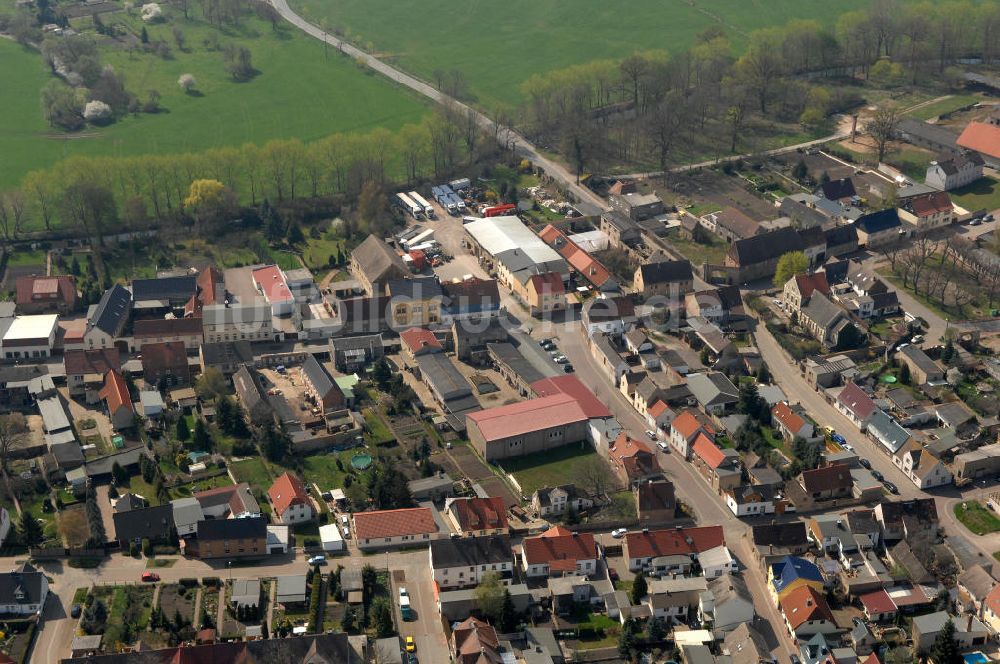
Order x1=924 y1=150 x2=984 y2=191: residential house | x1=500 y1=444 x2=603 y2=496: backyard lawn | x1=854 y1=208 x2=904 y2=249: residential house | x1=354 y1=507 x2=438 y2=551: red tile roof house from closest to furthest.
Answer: x1=354 y1=507 x2=438 y2=551: red tile roof house
x1=500 y1=444 x2=603 y2=496: backyard lawn
x1=854 y1=208 x2=904 y2=249: residential house
x1=924 y1=150 x2=984 y2=191: residential house

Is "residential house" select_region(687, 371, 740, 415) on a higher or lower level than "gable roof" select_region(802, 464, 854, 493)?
lower

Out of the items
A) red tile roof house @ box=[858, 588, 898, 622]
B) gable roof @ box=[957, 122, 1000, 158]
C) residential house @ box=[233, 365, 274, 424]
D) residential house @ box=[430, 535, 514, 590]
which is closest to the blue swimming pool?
red tile roof house @ box=[858, 588, 898, 622]

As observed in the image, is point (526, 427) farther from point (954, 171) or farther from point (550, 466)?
point (954, 171)

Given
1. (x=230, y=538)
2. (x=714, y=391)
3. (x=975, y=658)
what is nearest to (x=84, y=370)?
(x=230, y=538)

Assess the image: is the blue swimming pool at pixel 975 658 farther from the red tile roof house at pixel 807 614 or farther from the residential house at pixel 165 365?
the residential house at pixel 165 365

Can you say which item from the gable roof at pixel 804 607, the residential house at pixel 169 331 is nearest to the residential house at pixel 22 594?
the residential house at pixel 169 331

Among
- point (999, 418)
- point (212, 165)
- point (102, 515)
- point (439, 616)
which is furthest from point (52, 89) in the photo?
point (999, 418)

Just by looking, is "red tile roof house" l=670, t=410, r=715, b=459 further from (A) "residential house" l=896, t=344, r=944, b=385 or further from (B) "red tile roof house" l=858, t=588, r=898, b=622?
(A) "residential house" l=896, t=344, r=944, b=385
